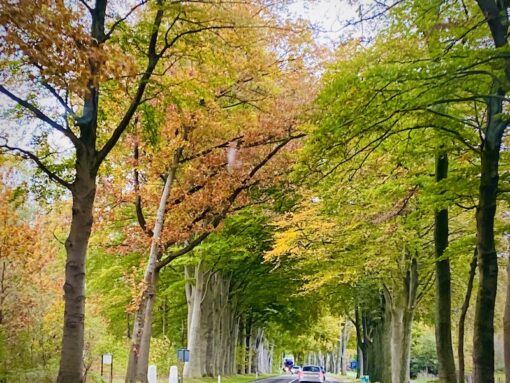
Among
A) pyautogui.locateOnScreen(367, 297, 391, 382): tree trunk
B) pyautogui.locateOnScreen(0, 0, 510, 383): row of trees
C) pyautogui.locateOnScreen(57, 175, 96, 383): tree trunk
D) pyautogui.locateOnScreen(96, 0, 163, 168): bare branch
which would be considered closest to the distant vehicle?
pyautogui.locateOnScreen(367, 297, 391, 382): tree trunk

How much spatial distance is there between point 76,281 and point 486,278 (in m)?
7.04

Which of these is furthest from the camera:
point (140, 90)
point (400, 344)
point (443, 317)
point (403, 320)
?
point (403, 320)

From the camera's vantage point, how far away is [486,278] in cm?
1033

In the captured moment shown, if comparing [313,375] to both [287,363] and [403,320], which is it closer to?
[403,320]

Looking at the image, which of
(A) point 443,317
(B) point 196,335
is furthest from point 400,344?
(A) point 443,317

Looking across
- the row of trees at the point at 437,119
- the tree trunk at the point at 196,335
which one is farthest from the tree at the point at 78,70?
the tree trunk at the point at 196,335

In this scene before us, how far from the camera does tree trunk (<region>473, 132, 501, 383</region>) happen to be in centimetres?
1027

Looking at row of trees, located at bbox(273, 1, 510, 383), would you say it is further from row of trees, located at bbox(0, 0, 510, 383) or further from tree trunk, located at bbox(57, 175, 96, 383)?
tree trunk, located at bbox(57, 175, 96, 383)

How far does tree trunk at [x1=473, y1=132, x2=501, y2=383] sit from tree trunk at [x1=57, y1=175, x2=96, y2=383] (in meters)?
6.85

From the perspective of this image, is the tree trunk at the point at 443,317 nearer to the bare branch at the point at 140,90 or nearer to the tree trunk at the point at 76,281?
the bare branch at the point at 140,90

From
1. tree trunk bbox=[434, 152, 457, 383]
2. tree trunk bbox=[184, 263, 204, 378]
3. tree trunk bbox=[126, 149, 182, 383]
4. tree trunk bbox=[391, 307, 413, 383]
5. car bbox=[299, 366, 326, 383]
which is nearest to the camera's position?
tree trunk bbox=[434, 152, 457, 383]

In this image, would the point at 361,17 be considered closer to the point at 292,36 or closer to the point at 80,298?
the point at 292,36

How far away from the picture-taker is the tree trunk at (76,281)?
8.81 metres

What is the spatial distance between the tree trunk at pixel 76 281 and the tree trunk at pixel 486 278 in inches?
270
